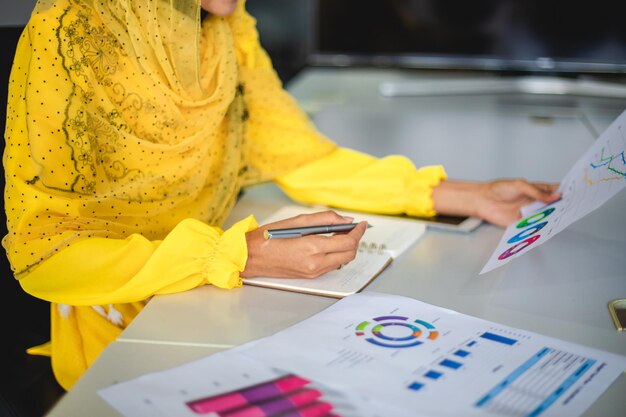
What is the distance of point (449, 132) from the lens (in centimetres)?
184

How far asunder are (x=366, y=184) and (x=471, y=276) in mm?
353

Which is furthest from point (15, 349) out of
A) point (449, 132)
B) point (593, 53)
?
point (593, 53)

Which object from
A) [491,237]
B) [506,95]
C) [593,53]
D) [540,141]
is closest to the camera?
[491,237]

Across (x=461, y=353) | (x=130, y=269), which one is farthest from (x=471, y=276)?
(x=130, y=269)

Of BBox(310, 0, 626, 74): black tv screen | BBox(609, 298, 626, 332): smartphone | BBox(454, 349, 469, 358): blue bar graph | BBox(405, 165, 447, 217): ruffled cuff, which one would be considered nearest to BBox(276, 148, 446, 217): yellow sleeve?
BBox(405, 165, 447, 217): ruffled cuff

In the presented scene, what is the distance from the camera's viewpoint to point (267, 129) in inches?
57.0

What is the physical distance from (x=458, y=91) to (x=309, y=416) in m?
1.65

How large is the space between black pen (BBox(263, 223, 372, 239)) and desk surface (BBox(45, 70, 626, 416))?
0.07 m

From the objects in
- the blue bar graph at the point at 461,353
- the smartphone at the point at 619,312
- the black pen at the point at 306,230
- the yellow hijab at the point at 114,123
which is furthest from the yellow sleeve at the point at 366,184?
the blue bar graph at the point at 461,353

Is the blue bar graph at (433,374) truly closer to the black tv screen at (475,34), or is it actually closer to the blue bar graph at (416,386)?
the blue bar graph at (416,386)

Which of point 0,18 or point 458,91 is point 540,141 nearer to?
point 458,91

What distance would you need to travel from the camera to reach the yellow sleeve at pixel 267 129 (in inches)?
55.8

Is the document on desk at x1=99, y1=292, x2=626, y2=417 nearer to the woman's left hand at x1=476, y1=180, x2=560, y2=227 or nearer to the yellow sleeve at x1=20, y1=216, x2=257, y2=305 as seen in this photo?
the yellow sleeve at x1=20, y1=216, x2=257, y2=305

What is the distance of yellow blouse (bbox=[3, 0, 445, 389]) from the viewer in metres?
0.96
